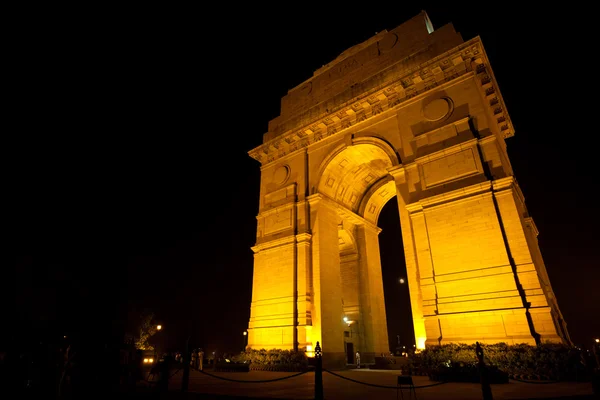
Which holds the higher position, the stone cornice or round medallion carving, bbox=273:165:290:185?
the stone cornice

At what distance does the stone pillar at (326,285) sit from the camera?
17.0m

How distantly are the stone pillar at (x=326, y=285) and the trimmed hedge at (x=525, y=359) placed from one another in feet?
20.0

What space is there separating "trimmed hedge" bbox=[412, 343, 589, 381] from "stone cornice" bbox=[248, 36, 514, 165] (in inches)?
480

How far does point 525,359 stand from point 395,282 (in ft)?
96.5

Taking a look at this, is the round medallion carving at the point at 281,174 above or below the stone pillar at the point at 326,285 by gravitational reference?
above

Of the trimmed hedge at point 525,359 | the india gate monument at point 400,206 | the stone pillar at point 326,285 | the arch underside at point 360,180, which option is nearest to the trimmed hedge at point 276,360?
the india gate monument at point 400,206

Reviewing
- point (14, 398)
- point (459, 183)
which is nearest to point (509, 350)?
point (459, 183)

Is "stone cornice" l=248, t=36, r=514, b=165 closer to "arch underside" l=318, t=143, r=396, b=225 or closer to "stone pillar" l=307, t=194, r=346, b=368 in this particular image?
"arch underside" l=318, t=143, r=396, b=225

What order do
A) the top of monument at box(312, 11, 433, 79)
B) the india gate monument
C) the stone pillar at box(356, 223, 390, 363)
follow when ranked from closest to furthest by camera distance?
the india gate monument
the stone pillar at box(356, 223, 390, 363)
the top of monument at box(312, 11, 433, 79)

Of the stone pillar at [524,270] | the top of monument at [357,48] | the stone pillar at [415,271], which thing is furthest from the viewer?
the top of monument at [357,48]

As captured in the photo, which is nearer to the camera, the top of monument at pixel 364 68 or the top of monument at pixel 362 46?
the top of monument at pixel 364 68

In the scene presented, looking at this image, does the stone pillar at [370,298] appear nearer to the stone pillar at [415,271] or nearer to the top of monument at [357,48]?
the stone pillar at [415,271]

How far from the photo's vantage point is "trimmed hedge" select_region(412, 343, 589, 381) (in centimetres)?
984

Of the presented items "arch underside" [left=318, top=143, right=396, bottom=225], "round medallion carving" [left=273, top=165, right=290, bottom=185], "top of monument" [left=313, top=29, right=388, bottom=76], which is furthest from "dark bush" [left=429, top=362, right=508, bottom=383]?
"top of monument" [left=313, top=29, right=388, bottom=76]
